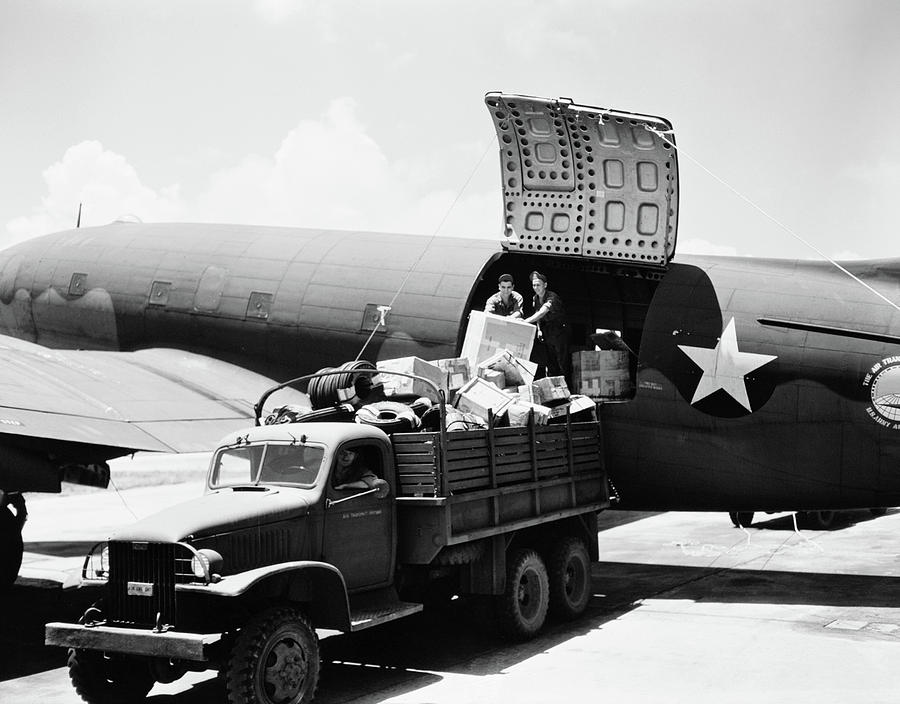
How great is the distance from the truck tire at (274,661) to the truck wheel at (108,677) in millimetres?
1365

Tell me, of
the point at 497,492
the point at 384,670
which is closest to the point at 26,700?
the point at 384,670

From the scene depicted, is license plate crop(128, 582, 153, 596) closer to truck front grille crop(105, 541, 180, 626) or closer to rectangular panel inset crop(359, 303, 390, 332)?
truck front grille crop(105, 541, 180, 626)

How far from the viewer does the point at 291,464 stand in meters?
8.81

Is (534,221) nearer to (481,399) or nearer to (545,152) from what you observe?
(545,152)

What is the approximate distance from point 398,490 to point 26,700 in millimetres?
3727

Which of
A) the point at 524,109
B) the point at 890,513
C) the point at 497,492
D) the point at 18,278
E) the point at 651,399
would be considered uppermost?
the point at 524,109

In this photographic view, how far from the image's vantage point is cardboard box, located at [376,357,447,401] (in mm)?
11164

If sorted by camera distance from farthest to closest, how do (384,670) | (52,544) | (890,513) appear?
(890,513) < (52,544) < (384,670)

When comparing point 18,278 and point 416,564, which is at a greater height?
point 18,278

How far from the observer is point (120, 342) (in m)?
15.8

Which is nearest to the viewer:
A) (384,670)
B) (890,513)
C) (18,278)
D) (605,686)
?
(605,686)

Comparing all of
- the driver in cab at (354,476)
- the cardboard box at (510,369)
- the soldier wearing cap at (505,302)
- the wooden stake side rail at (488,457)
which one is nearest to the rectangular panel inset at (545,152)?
the soldier wearing cap at (505,302)

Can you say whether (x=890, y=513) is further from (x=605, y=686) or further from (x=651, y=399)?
(x=605, y=686)

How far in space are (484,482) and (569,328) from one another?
163 inches
